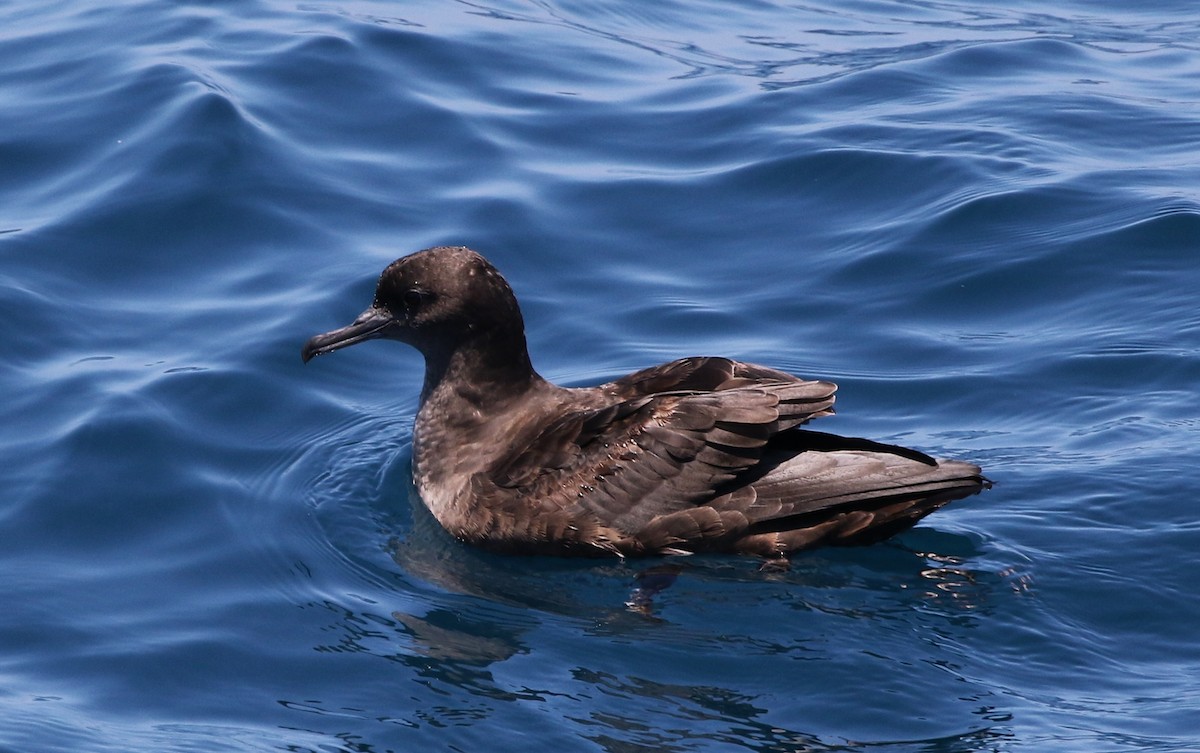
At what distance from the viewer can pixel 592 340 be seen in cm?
1066

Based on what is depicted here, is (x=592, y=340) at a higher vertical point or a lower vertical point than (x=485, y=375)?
higher

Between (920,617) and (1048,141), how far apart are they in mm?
6586

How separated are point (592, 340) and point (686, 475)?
2.78 metres

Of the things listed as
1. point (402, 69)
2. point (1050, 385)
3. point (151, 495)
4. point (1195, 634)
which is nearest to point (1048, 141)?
point (1050, 385)

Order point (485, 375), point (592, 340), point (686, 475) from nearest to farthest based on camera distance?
1. point (686, 475)
2. point (485, 375)
3. point (592, 340)

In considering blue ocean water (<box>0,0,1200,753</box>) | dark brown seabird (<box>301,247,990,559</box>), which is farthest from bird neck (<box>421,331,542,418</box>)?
blue ocean water (<box>0,0,1200,753</box>)

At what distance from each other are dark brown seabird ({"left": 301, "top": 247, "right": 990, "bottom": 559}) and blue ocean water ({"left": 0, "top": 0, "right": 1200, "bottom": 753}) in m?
0.18

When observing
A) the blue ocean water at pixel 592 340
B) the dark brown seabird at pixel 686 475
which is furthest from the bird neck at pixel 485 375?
the blue ocean water at pixel 592 340

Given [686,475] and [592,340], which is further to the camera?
[592,340]

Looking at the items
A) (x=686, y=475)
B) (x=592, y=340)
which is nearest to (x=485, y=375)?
(x=686, y=475)

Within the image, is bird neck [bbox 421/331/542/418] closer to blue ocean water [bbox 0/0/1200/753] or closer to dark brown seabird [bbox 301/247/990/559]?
dark brown seabird [bbox 301/247/990/559]

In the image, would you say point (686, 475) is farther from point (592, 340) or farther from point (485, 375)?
point (592, 340)

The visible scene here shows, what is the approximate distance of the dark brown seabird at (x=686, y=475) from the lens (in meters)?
7.91

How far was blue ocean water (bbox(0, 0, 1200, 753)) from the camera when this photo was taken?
6984mm
